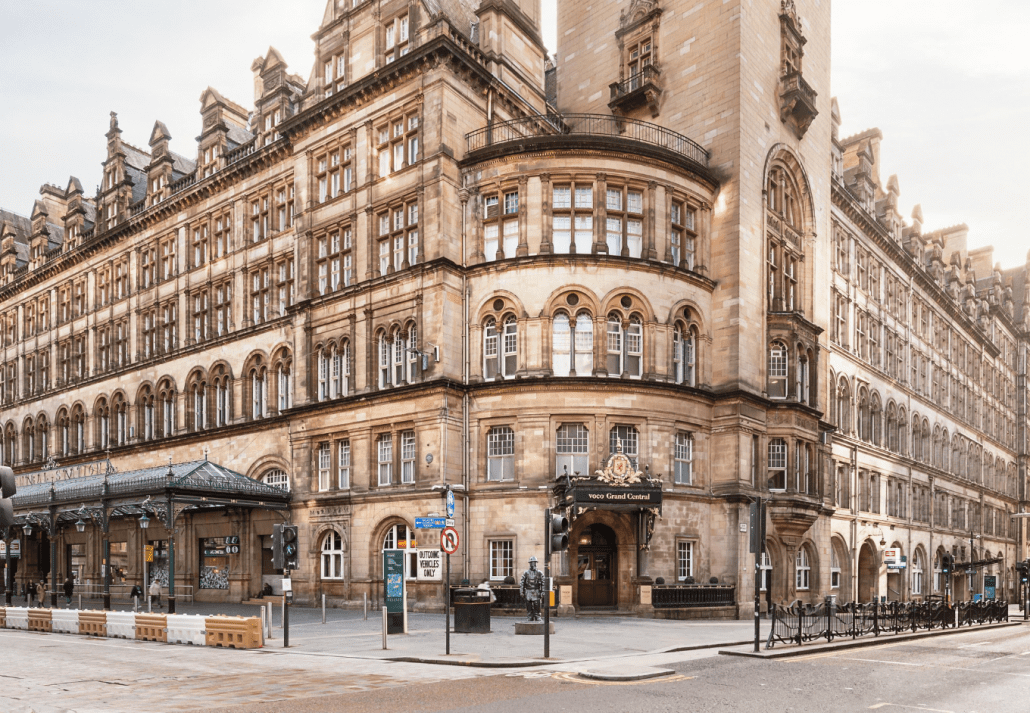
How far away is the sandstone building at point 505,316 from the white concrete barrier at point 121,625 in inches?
315

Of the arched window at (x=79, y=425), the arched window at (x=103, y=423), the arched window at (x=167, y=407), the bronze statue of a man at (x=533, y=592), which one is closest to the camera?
the bronze statue of a man at (x=533, y=592)

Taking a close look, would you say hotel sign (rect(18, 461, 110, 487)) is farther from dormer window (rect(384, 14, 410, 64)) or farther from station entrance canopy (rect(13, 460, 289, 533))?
dormer window (rect(384, 14, 410, 64))

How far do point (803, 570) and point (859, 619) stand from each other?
15295mm

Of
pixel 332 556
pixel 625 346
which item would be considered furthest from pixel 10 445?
pixel 625 346

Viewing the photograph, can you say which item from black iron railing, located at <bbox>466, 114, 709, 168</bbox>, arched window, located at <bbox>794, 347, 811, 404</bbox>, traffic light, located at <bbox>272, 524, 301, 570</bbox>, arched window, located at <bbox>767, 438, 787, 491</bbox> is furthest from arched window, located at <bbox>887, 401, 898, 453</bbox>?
traffic light, located at <bbox>272, 524, 301, 570</bbox>

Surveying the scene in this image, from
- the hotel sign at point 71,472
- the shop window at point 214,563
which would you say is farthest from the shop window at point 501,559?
the hotel sign at point 71,472

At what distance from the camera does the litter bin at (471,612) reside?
80.3 feet

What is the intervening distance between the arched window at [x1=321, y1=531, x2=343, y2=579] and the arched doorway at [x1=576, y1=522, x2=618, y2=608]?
10166mm

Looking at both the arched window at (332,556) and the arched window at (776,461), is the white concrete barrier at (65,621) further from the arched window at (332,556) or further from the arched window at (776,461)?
the arched window at (776,461)

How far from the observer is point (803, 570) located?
4059cm

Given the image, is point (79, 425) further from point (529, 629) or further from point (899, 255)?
point (899, 255)

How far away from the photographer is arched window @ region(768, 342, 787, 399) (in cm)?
3872

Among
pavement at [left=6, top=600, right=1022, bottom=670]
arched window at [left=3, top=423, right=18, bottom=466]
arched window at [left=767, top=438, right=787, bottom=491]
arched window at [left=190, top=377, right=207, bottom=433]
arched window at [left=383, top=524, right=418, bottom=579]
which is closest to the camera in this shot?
pavement at [left=6, top=600, right=1022, bottom=670]

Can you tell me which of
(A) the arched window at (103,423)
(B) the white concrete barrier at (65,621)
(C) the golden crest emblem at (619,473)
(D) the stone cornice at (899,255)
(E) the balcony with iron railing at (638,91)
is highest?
(E) the balcony with iron railing at (638,91)
